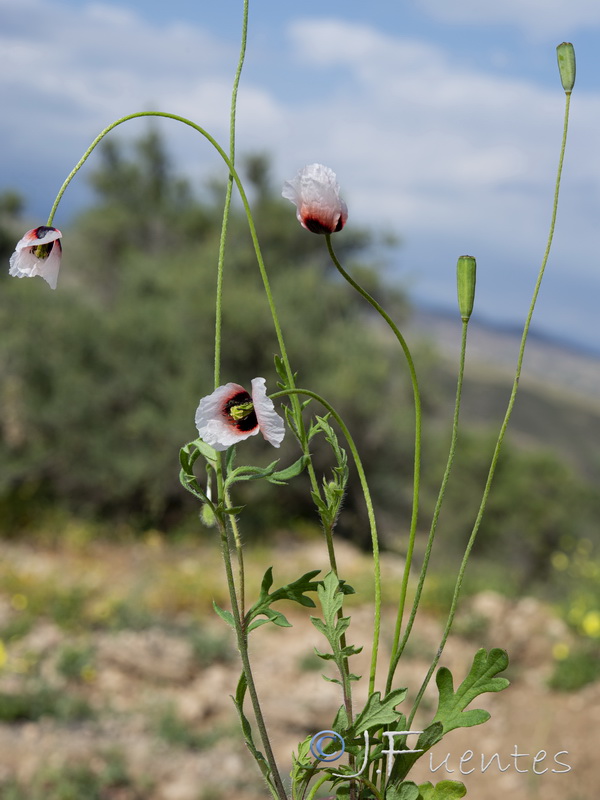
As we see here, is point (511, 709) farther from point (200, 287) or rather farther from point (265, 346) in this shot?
point (200, 287)

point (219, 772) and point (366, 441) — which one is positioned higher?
point (366, 441)

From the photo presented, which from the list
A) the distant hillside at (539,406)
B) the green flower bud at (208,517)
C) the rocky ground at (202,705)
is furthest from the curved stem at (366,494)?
the distant hillside at (539,406)

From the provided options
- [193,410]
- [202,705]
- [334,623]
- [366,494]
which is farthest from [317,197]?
[193,410]

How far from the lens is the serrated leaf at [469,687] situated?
0.74 m

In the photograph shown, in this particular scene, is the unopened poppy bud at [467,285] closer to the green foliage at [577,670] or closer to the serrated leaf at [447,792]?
the serrated leaf at [447,792]

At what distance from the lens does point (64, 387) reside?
287 inches

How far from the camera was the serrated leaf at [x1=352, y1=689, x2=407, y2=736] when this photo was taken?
0.69 meters

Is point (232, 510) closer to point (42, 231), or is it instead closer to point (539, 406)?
point (42, 231)

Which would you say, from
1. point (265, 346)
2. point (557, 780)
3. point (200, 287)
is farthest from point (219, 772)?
point (200, 287)

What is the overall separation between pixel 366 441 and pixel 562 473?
7.68ft

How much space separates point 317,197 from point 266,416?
0.21m

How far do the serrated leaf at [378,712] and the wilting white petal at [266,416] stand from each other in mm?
239

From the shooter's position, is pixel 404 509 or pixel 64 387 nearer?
pixel 64 387

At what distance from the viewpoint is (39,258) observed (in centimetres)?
74
